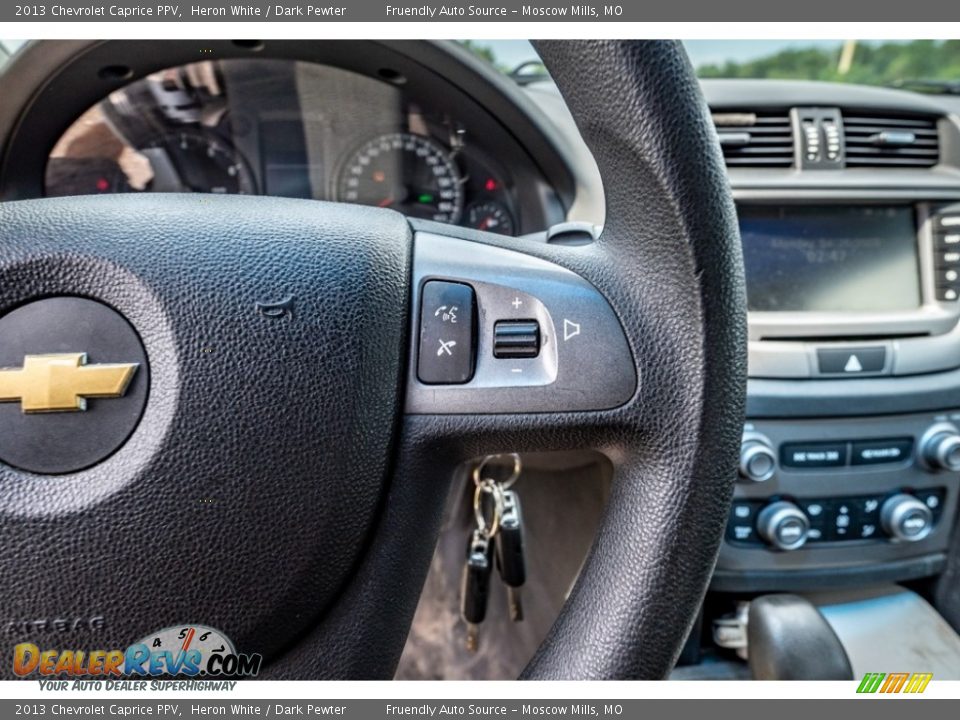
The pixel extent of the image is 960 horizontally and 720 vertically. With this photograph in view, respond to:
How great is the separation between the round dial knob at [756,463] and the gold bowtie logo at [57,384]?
0.91 metres

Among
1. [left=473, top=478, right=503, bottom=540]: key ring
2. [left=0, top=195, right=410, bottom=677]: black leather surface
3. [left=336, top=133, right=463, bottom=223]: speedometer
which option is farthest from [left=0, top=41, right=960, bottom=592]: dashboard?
[left=0, top=195, right=410, bottom=677]: black leather surface

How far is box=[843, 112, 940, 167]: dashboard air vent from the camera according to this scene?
1.26 metres

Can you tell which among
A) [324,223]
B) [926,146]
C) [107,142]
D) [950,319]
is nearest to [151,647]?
[324,223]

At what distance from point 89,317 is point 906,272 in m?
1.35

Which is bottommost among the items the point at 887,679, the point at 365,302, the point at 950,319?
the point at 887,679

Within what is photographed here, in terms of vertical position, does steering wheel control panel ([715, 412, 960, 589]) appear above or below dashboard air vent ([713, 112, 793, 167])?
below

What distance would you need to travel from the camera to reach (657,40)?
517mm

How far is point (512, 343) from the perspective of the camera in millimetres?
575

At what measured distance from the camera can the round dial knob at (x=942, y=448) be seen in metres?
1.11

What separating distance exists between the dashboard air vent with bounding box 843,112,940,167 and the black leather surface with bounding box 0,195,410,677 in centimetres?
112

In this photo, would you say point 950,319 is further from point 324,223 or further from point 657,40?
point 324,223

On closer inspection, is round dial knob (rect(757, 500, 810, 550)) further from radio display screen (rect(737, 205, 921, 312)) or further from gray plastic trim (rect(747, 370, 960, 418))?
radio display screen (rect(737, 205, 921, 312))

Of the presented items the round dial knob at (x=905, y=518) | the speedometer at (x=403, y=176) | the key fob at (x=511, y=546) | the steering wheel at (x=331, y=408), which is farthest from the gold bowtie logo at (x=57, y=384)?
the round dial knob at (x=905, y=518)

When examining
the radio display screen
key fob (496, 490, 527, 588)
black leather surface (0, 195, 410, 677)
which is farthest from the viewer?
the radio display screen
